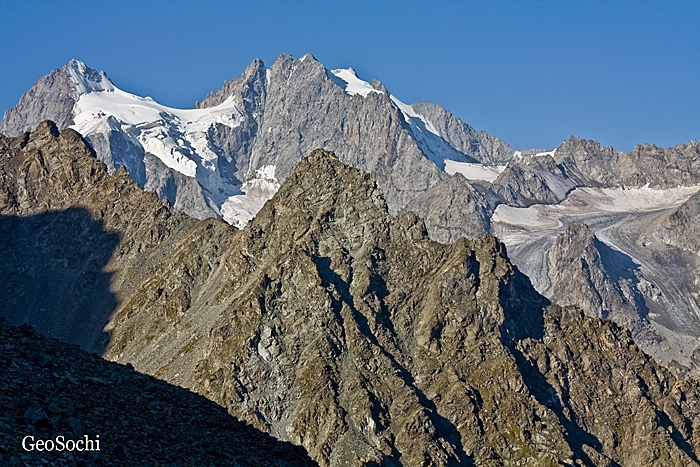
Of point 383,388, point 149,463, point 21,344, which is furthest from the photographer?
point 383,388

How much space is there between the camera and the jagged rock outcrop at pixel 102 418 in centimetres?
4775

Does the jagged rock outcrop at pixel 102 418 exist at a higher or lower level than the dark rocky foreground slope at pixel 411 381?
lower

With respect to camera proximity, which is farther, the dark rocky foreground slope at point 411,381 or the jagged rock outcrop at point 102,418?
the dark rocky foreground slope at point 411,381

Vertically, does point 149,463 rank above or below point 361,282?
below

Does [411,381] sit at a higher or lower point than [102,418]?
higher

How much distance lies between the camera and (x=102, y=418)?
52.7 metres

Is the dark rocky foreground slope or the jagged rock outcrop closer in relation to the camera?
the jagged rock outcrop

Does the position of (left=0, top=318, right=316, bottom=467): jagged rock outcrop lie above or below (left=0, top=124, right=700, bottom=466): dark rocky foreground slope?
below

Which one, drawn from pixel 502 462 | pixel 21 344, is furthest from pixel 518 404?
pixel 21 344

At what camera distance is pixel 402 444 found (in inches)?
6452

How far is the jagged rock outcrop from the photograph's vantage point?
157 ft

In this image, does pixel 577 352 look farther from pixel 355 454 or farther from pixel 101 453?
pixel 101 453

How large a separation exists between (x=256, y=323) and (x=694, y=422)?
239 ft

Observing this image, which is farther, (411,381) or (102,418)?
(411,381)
